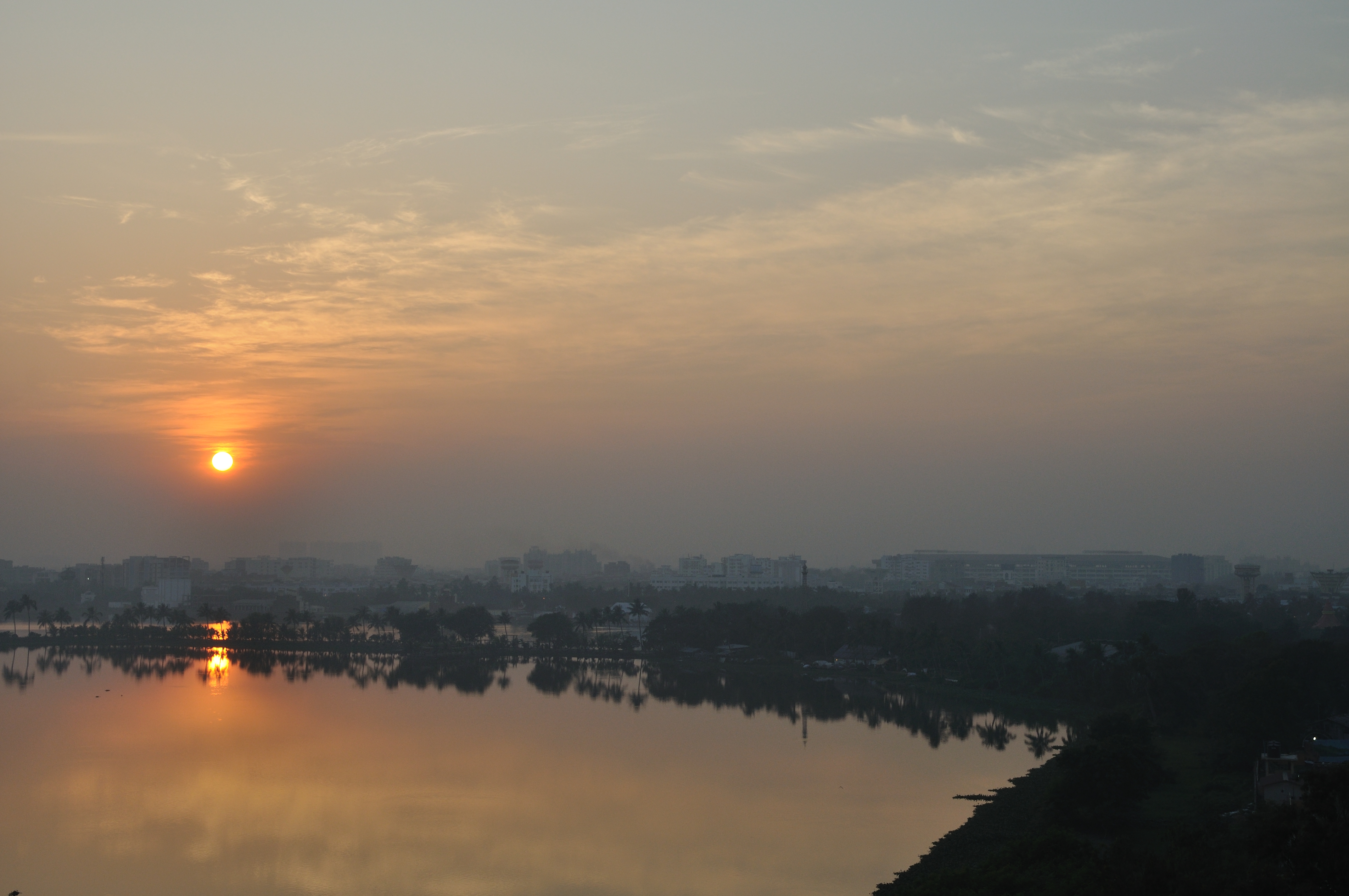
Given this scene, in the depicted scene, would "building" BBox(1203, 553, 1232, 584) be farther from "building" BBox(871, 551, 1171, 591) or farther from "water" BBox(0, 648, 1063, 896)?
"water" BBox(0, 648, 1063, 896)

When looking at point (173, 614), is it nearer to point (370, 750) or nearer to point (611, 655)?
point (611, 655)

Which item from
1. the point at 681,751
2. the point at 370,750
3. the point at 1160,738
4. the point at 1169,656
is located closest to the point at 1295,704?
the point at 1160,738

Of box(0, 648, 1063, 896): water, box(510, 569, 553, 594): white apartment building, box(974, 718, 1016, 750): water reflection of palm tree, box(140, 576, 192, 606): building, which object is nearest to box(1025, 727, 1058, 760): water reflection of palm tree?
box(0, 648, 1063, 896): water

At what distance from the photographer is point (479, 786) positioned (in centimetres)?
1406

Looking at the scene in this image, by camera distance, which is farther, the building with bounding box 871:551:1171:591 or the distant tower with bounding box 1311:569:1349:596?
the building with bounding box 871:551:1171:591

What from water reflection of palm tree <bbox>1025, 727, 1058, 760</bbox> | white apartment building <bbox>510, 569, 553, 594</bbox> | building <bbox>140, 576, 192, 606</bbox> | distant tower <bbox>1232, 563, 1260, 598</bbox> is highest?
distant tower <bbox>1232, 563, 1260, 598</bbox>

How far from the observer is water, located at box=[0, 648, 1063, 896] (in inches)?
416

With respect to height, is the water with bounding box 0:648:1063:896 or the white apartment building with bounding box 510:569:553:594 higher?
the white apartment building with bounding box 510:569:553:594

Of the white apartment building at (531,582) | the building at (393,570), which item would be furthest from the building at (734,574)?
the building at (393,570)

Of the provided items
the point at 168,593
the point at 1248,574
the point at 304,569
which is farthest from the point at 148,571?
the point at 1248,574

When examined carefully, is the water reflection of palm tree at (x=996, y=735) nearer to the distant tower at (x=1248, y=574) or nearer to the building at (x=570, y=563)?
the distant tower at (x=1248, y=574)

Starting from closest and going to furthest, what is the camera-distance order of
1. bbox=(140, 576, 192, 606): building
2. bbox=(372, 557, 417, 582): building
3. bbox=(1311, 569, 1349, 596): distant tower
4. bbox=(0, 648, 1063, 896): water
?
bbox=(0, 648, 1063, 896): water
bbox=(1311, 569, 1349, 596): distant tower
bbox=(140, 576, 192, 606): building
bbox=(372, 557, 417, 582): building

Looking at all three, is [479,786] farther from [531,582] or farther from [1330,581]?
[531,582]

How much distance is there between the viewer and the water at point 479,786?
10555 millimetres
